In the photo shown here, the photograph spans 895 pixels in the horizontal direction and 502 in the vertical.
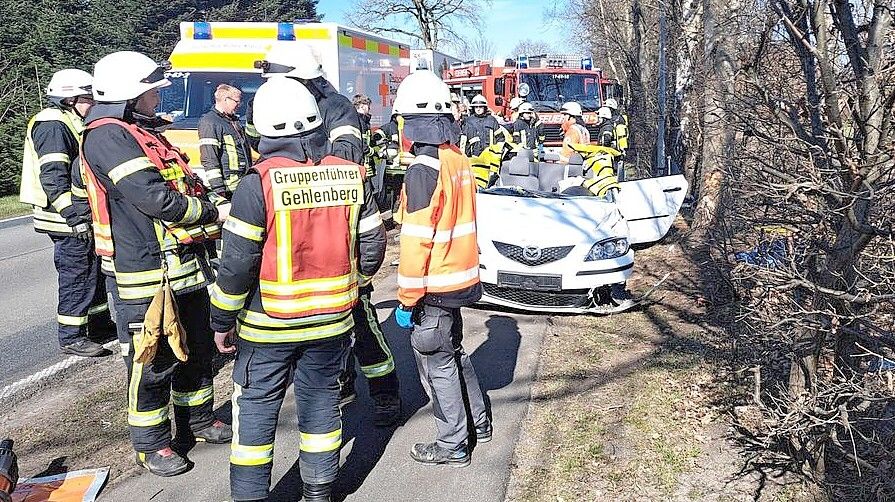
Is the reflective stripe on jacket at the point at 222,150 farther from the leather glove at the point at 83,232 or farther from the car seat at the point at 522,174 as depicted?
the car seat at the point at 522,174

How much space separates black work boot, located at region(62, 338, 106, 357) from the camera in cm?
566

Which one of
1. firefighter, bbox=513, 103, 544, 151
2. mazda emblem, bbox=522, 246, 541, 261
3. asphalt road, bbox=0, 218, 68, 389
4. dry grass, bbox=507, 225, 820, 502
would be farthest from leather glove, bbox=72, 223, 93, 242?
firefighter, bbox=513, 103, 544, 151

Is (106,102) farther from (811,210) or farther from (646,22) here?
(646,22)

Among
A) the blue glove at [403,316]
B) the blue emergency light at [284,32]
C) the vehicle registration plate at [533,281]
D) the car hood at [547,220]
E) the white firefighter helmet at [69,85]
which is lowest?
the vehicle registration plate at [533,281]

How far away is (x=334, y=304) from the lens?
10.4 ft

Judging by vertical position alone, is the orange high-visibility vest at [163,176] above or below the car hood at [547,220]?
above

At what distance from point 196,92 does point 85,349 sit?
4.43m

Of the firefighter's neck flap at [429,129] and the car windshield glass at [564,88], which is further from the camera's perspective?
the car windshield glass at [564,88]

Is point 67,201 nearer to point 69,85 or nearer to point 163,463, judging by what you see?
point 69,85

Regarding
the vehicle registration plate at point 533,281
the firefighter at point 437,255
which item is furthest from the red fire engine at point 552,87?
the firefighter at point 437,255

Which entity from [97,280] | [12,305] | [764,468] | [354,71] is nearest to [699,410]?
[764,468]

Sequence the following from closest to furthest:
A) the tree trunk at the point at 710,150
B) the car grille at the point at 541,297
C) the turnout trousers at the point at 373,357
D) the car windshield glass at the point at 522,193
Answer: the turnout trousers at the point at 373,357, the car grille at the point at 541,297, the car windshield glass at the point at 522,193, the tree trunk at the point at 710,150

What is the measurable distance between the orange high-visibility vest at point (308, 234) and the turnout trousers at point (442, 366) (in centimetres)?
60

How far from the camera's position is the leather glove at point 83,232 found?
5.50 m
